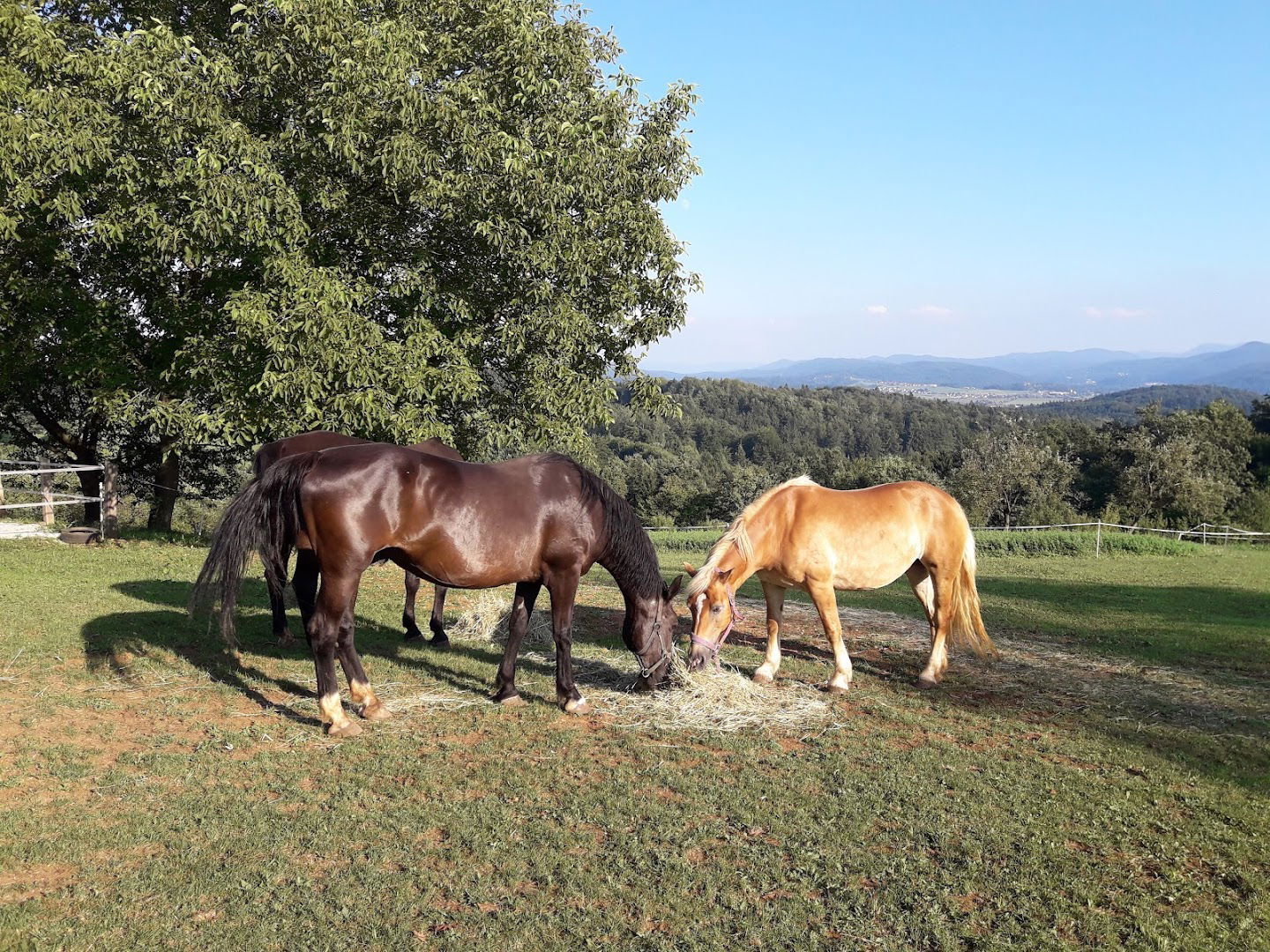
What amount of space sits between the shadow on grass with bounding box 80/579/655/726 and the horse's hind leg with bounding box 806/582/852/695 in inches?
70.7

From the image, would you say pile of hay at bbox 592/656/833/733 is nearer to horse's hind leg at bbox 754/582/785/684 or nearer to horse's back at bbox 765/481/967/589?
horse's hind leg at bbox 754/582/785/684

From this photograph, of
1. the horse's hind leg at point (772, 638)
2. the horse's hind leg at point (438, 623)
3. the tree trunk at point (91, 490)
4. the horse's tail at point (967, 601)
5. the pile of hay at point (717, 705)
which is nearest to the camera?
the pile of hay at point (717, 705)

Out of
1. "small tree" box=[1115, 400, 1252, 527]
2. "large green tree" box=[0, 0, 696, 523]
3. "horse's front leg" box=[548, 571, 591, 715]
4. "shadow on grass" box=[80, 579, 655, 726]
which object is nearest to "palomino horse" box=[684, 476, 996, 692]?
"horse's front leg" box=[548, 571, 591, 715]

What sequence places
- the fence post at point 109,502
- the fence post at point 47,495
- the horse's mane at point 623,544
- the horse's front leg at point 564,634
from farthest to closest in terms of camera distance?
the fence post at point 47,495 < the fence post at point 109,502 < the horse's mane at point 623,544 < the horse's front leg at point 564,634

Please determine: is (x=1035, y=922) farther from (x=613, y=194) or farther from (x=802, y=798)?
(x=613, y=194)

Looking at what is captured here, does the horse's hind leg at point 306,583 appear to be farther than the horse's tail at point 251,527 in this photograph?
Yes

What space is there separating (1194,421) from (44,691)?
6208 cm

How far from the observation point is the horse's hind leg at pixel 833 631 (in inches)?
281

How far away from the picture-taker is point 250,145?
1119 cm

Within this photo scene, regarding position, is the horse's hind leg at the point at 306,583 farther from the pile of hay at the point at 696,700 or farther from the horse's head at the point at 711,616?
the horse's head at the point at 711,616

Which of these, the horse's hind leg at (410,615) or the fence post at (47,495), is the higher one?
the fence post at (47,495)

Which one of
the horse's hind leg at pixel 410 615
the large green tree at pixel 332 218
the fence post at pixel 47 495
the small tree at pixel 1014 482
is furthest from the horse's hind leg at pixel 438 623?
the small tree at pixel 1014 482

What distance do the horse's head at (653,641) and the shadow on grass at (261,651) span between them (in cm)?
45

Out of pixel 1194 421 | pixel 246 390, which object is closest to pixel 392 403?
pixel 246 390
